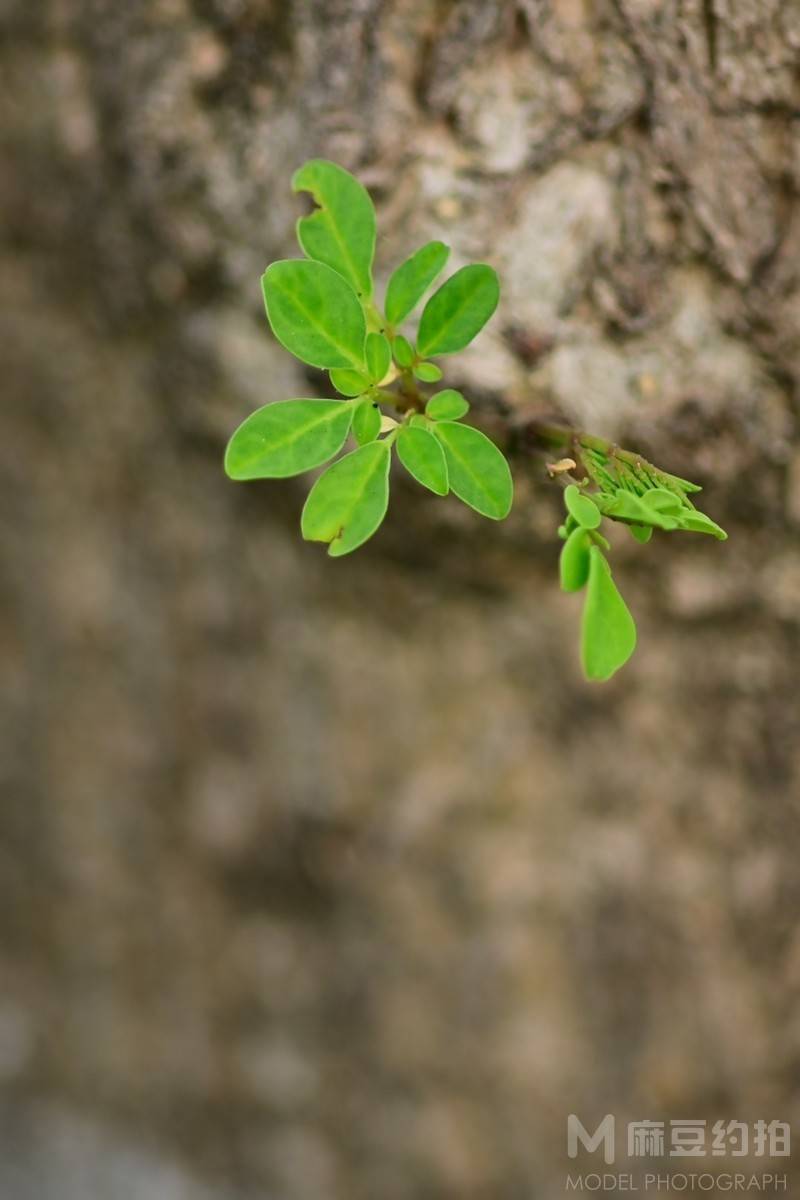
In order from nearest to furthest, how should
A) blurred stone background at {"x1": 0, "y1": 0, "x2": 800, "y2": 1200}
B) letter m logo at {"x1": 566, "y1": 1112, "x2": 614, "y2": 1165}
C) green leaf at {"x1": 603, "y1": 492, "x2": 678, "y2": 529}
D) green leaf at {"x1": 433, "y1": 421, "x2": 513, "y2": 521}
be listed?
1. green leaf at {"x1": 603, "y1": 492, "x2": 678, "y2": 529}
2. green leaf at {"x1": 433, "y1": 421, "x2": 513, "y2": 521}
3. blurred stone background at {"x1": 0, "y1": 0, "x2": 800, "y2": 1200}
4. letter m logo at {"x1": 566, "y1": 1112, "x2": 614, "y2": 1165}

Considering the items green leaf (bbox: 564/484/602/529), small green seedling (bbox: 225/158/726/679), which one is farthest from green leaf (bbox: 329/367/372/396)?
green leaf (bbox: 564/484/602/529)

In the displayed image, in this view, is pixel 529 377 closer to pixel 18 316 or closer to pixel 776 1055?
pixel 18 316

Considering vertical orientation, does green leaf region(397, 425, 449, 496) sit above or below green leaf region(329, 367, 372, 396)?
below

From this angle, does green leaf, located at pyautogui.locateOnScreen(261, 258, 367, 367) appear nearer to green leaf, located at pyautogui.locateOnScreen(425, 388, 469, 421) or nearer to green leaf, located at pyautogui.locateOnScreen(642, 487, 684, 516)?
green leaf, located at pyautogui.locateOnScreen(425, 388, 469, 421)

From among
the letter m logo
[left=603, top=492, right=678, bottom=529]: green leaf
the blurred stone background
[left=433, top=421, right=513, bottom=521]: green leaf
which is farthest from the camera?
the letter m logo

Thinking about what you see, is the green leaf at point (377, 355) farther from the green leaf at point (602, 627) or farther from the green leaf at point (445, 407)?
the green leaf at point (602, 627)

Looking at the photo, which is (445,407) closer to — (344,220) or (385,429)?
(385,429)

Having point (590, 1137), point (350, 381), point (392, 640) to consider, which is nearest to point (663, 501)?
point (350, 381)

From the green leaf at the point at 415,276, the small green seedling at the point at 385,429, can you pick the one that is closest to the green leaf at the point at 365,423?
the small green seedling at the point at 385,429
